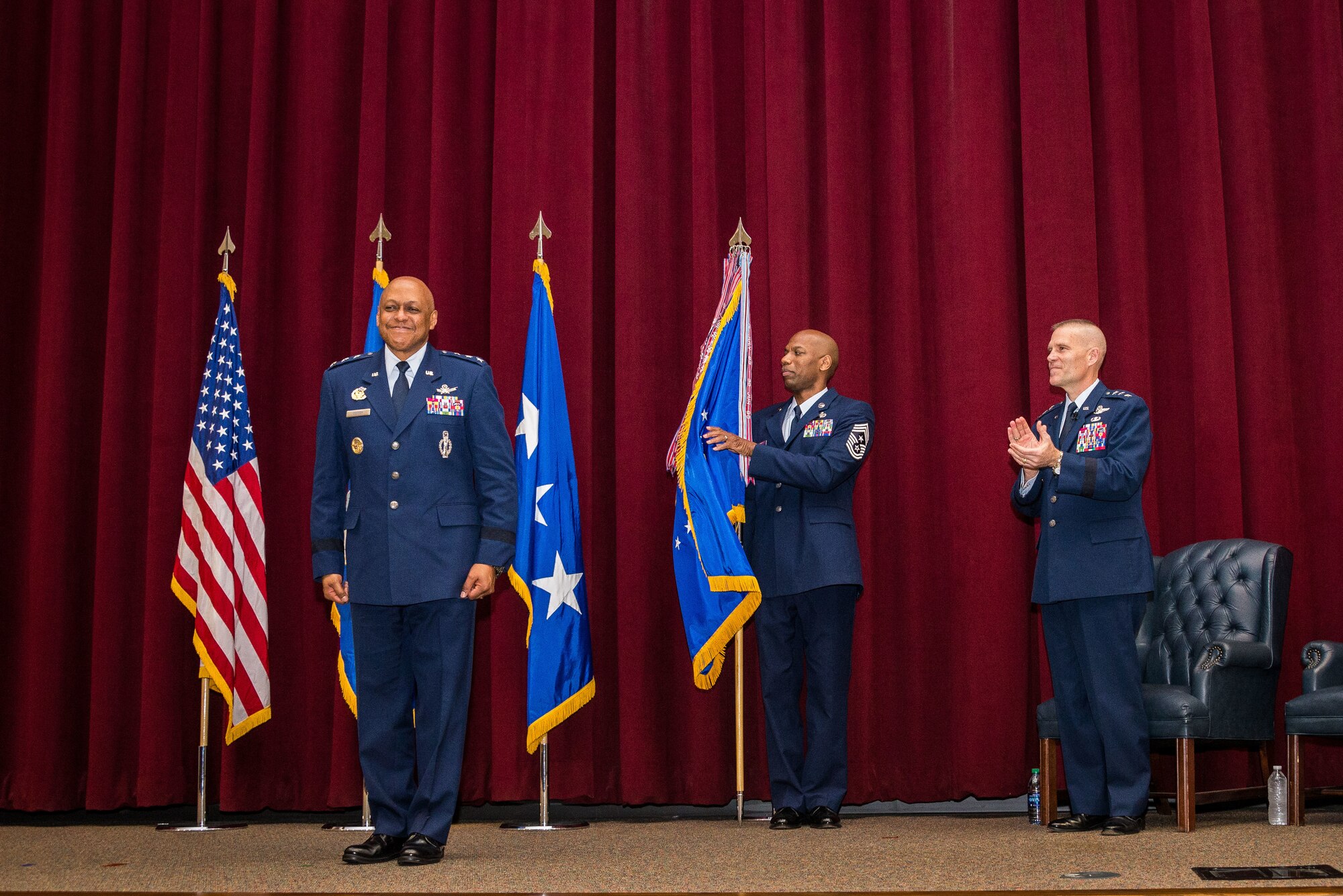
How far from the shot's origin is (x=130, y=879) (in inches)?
127

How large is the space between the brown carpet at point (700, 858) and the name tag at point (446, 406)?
4.05ft

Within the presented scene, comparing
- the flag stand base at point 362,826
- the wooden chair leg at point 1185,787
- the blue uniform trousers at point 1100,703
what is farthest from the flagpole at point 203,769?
the wooden chair leg at point 1185,787

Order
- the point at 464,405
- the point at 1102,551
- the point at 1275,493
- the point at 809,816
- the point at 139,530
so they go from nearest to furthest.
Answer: the point at 464,405, the point at 1102,551, the point at 809,816, the point at 1275,493, the point at 139,530

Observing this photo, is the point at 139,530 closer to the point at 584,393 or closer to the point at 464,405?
the point at 584,393

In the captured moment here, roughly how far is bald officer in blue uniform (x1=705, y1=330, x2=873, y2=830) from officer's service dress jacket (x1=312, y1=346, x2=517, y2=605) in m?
1.13

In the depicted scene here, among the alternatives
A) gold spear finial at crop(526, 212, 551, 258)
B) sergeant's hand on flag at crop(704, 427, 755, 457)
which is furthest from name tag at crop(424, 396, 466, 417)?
gold spear finial at crop(526, 212, 551, 258)

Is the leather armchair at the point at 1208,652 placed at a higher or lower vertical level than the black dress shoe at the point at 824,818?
higher

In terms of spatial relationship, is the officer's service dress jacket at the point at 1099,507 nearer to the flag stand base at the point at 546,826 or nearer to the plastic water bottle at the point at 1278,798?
the plastic water bottle at the point at 1278,798

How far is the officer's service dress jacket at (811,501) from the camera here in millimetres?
4254

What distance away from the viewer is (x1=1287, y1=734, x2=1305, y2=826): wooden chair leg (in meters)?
4.03

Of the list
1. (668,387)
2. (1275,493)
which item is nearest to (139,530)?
(668,387)

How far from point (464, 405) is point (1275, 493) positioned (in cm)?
329

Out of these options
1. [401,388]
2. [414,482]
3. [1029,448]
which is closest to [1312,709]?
[1029,448]

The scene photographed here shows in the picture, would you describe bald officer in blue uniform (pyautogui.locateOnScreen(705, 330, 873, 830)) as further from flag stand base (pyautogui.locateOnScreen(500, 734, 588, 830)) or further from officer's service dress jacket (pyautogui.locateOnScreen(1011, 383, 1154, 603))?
flag stand base (pyautogui.locateOnScreen(500, 734, 588, 830))
